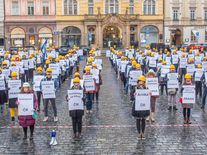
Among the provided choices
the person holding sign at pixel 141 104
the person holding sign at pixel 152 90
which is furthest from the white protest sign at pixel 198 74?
the person holding sign at pixel 141 104

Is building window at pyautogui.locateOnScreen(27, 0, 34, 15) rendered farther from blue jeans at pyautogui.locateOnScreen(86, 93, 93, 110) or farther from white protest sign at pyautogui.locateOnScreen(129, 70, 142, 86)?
blue jeans at pyautogui.locateOnScreen(86, 93, 93, 110)

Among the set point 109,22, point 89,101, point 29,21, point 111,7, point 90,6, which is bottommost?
point 89,101

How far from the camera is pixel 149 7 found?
67688 mm

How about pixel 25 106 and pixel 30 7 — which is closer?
pixel 25 106

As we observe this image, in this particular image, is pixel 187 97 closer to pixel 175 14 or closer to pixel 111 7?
pixel 111 7

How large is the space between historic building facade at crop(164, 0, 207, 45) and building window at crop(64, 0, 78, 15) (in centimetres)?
1315

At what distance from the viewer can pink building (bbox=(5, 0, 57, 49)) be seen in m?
65.6

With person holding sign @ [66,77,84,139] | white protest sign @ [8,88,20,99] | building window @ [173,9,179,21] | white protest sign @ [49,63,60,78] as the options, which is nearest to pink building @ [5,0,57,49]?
building window @ [173,9,179,21]

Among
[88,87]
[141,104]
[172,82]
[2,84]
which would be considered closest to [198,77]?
[172,82]

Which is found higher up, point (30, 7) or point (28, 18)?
point (30, 7)

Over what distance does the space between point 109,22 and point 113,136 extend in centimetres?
5057

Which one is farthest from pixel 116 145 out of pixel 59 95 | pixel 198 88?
pixel 59 95

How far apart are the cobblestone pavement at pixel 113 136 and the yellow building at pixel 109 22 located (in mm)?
45250

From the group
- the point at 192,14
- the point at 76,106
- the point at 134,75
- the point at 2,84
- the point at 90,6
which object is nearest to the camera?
the point at 76,106
